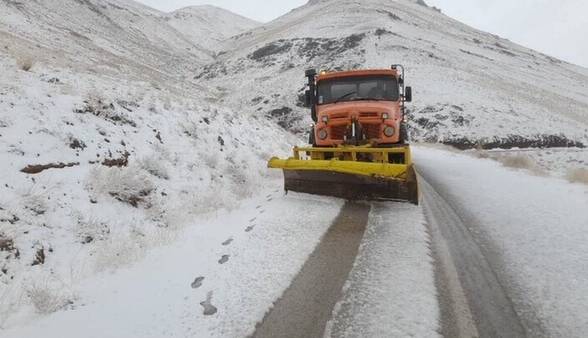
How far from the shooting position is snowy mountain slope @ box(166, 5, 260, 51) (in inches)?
3091

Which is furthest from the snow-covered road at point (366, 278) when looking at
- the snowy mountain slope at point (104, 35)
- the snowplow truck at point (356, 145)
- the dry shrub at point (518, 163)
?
the snowy mountain slope at point (104, 35)

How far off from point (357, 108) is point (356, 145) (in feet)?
2.87

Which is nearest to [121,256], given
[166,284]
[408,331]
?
[166,284]

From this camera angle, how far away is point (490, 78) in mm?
42312

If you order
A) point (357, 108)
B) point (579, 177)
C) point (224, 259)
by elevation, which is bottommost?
point (224, 259)

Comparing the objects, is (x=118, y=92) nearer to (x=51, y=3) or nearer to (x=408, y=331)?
(x=408, y=331)

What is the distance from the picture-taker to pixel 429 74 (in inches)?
1522

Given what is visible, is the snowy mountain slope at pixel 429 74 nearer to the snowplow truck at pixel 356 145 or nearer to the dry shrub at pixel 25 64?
the snowplow truck at pixel 356 145

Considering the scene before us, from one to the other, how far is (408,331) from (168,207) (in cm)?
460

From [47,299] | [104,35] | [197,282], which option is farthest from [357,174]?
[104,35]

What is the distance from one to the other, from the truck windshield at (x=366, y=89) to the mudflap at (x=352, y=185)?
286 cm

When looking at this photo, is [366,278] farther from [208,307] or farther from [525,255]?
[525,255]

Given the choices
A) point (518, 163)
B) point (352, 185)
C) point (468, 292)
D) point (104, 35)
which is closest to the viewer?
point (468, 292)

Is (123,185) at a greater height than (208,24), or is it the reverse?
(208,24)
